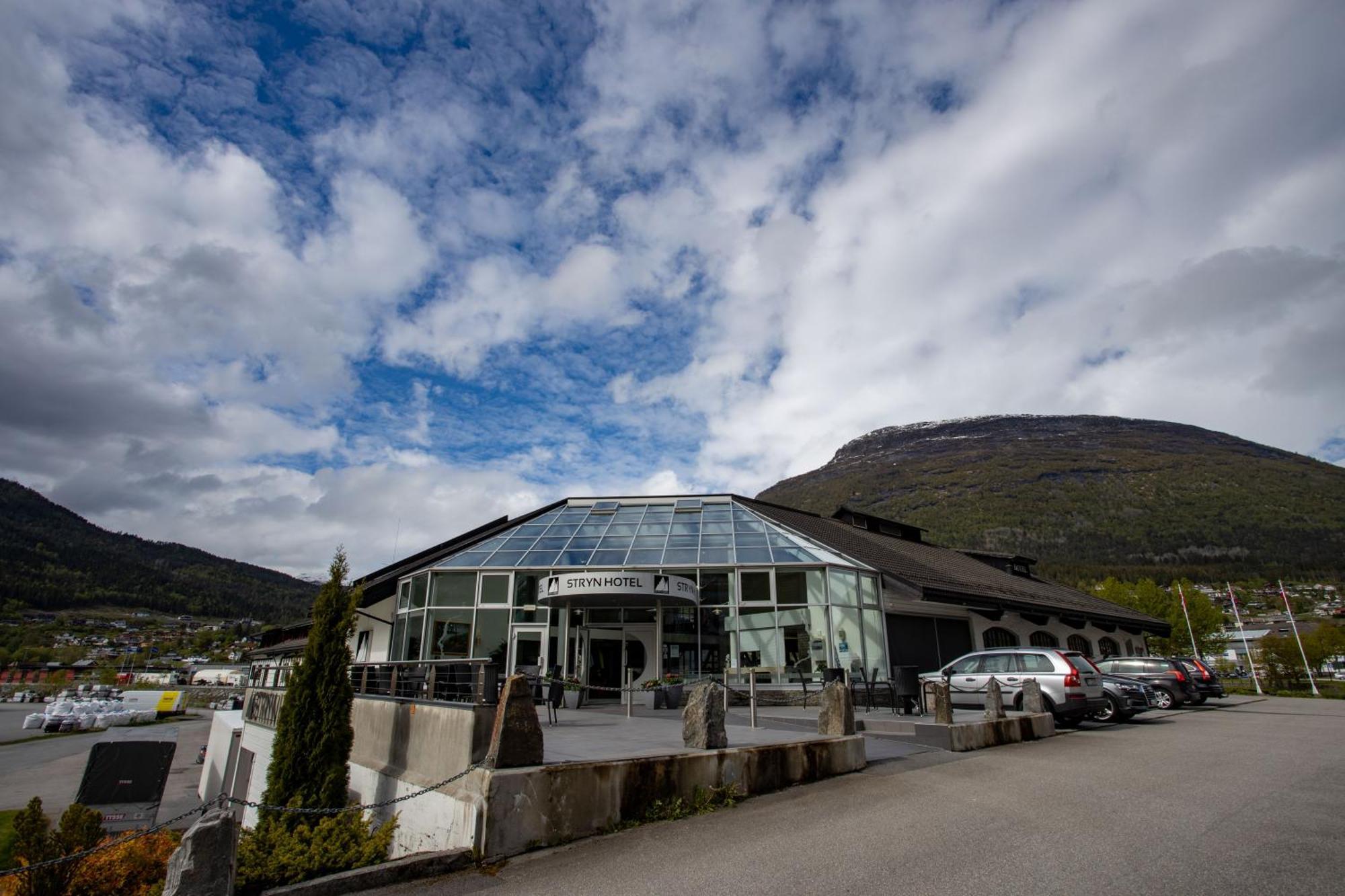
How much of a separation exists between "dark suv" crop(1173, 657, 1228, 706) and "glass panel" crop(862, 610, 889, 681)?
32.1ft

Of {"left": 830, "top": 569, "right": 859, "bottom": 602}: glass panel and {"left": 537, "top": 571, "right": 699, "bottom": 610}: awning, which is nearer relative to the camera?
{"left": 537, "top": 571, "right": 699, "bottom": 610}: awning

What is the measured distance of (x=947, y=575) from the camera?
25141 mm

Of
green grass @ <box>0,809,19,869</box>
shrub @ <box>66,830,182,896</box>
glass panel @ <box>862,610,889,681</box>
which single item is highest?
glass panel @ <box>862,610,889,681</box>

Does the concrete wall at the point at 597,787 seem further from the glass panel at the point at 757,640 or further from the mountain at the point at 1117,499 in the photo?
the mountain at the point at 1117,499

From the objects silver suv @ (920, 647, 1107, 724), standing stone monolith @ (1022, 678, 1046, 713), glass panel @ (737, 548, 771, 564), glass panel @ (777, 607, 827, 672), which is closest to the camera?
standing stone monolith @ (1022, 678, 1046, 713)

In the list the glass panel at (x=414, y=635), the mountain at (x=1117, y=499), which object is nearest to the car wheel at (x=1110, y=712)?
the glass panel at (x=414, y=635)

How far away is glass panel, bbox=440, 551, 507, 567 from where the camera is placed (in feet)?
71.8

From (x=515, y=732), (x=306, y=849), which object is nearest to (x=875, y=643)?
(x=515, y=732)

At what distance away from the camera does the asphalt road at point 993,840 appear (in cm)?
508

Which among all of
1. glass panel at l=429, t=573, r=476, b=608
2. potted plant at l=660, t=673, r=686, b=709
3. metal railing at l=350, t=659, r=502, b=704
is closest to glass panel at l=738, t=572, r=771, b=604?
potted plant at l=660, t=673, r=686, b=709

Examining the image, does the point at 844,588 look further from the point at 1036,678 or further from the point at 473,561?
the point at 473,561

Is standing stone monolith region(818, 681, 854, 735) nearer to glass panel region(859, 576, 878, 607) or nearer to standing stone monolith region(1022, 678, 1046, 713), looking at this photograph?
standing stone monolith region(1022, 678, 1046, 713)

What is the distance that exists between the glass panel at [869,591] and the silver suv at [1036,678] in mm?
4478

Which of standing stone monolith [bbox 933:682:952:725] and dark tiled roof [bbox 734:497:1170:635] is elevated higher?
dark tiled roof [bbox 734:497:1170:635]
